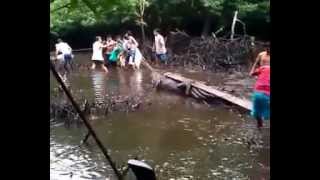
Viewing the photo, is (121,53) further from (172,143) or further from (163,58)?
(172,143)

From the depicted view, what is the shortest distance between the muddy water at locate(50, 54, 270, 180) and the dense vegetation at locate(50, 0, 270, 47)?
1334 cm

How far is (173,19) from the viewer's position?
30594 mm

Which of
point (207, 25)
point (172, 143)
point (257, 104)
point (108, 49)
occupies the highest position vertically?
point (207, 25)

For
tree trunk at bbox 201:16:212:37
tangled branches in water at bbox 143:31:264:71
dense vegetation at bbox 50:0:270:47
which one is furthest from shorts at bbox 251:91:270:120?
tree trunk at bbox 201:16:212:37

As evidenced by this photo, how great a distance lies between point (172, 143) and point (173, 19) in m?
20.3

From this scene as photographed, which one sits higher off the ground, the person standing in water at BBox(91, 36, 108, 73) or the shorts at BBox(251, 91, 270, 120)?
the person standing in water at BBox(91, 36, 108, 73)

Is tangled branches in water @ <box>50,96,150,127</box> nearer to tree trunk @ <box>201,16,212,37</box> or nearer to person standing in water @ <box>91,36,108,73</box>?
person standing in water @ <box>91,36,108,73</box>

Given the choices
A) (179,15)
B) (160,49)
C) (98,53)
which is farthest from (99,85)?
(179,15)

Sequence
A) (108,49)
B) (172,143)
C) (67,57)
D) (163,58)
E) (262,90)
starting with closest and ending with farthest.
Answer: (262,90) < (172,143) < (67,57) < (108,49) < (163,58)

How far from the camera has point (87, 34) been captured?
3309 centimetres

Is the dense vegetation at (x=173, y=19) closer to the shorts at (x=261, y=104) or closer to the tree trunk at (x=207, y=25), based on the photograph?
the tree trunk at (x=207, y=25)

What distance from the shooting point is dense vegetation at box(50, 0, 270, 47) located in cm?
2834
